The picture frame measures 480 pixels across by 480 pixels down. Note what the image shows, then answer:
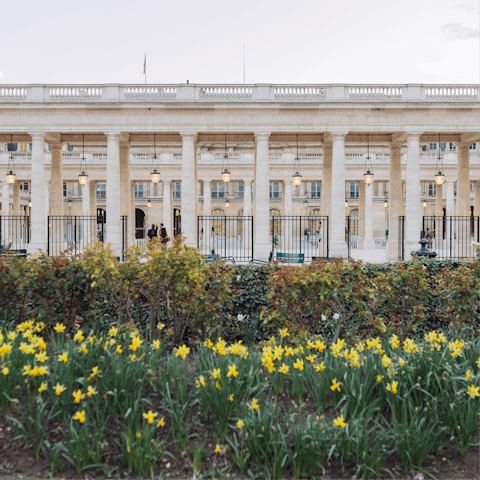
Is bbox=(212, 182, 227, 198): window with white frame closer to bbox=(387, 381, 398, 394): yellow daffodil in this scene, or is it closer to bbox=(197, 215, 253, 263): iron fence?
bbox=(197, 215, 253, 263): iron fence

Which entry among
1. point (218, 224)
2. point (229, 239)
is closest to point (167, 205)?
point (229, 239)

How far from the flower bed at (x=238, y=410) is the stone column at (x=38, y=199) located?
→ 2207cm

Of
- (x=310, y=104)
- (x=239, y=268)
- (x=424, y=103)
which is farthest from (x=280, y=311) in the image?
(x=424, y=103)

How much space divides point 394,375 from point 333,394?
0.70m

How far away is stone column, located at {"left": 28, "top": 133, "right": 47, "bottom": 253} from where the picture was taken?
25.2 metres

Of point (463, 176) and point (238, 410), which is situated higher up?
point (463, 176)

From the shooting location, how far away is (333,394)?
459cm

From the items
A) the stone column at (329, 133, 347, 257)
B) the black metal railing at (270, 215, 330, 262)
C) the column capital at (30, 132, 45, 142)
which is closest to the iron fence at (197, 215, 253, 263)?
the black metal railing at (270, 215, 330, 262)

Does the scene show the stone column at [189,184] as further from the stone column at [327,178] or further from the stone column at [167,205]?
the stone column at [167,205]

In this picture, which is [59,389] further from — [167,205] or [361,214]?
[361,214]

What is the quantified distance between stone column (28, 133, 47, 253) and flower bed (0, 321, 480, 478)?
72.4ft

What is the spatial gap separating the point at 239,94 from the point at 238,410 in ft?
77.9

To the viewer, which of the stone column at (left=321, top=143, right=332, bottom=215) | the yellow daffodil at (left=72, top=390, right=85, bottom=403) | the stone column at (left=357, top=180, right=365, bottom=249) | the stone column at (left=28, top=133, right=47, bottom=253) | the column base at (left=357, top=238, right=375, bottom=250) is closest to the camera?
the yellow daffodil at (left=72, top=390, right=85, bottom=403)

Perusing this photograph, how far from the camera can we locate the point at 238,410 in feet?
14.2
